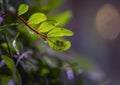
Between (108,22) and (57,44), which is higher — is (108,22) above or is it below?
above

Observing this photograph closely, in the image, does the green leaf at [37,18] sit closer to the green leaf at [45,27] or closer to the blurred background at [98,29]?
the green leaf at [45,27]

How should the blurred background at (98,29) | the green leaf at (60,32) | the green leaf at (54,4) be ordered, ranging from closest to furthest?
1. the green leaf at (60,32)
2. the green leaf at (54,4)
3. the blurred background at (98,29)

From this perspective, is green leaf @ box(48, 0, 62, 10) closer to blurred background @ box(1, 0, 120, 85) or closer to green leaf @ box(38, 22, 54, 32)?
green leaf @ box(38, 22, 54, 32)

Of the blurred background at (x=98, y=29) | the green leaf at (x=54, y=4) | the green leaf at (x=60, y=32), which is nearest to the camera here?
the green leaf at (x=60, y=32)

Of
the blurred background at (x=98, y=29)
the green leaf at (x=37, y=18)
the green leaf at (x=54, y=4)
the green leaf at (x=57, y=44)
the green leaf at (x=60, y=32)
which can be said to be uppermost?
the blurred background at (x=98, y=29)

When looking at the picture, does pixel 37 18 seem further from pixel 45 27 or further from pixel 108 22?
pixel 108 22

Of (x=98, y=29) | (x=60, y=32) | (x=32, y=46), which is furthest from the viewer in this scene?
(x=98, y=29)

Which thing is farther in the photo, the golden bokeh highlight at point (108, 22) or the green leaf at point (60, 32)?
the golden bokeh highlight at point (108, 22)

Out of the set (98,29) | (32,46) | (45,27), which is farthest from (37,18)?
(98,29)

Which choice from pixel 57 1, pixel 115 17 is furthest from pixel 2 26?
pixel 115 17

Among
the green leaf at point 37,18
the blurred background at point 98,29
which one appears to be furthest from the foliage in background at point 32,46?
the blurred background at point 98,29

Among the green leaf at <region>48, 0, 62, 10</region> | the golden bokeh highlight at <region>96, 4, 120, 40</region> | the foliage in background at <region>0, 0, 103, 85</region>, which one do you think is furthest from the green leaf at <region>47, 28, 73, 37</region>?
the golden bokeh highlight at <region>96, 4, 120, 40</region>
